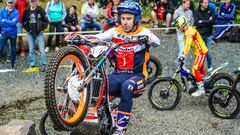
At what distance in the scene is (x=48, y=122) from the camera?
681 cm

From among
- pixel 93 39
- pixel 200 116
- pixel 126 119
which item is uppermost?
pixel 93 39

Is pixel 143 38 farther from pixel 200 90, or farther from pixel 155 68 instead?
pixel 155 68

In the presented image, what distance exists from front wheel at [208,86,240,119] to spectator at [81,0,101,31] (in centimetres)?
663

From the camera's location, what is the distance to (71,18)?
13281 mm

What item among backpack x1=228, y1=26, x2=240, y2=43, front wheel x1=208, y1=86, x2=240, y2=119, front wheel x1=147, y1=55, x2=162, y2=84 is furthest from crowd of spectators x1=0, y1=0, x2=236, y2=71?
front wheel x1=208, y1=86, x2=240, y2=119

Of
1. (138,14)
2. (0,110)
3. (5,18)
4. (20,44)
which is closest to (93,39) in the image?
(138,14)

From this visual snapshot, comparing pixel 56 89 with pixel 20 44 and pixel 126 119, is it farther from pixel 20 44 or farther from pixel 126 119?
pixel 20 44

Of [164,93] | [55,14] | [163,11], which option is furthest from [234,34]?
[164,93]

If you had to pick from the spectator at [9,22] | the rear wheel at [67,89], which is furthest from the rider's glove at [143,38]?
the spectator at [9,22]

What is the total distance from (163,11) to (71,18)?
11.2ft

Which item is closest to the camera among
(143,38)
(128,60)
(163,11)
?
(143,38)

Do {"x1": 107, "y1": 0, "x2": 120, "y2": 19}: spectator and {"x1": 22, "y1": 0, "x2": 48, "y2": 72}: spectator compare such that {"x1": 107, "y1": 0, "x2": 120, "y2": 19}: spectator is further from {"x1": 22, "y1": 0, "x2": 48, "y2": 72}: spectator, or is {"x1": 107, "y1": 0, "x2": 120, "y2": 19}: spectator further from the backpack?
the backpack

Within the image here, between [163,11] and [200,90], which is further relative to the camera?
[163,11]

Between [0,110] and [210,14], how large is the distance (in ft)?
19.0
